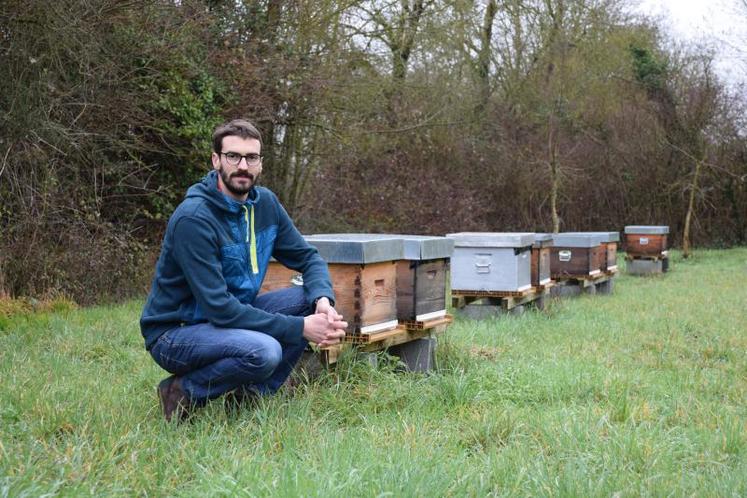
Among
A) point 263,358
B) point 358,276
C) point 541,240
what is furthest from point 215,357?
point 541,240

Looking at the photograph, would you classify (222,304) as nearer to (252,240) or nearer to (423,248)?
(252,240)

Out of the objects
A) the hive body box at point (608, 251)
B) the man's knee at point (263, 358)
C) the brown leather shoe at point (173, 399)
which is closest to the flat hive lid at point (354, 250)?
the man's knee at point (263, 358)

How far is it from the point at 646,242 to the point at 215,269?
11.6 m

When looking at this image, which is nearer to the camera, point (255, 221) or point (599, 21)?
point (255, 221)

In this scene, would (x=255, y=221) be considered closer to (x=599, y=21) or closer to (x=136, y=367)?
(x=136, y=367)

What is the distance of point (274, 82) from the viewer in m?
11.3

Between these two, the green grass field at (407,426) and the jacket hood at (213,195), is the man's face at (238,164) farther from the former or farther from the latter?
the green grass field at (407,426)

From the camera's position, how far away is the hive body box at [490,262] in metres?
7.84

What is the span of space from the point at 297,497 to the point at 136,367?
286 centimetres

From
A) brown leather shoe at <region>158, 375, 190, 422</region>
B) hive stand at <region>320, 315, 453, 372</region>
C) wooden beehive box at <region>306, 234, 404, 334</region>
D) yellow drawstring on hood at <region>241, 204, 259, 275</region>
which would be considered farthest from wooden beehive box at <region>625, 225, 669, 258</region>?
brown leather shoe at <region>158, 375, 190, 422</region>

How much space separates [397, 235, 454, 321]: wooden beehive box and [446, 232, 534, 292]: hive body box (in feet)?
7.44

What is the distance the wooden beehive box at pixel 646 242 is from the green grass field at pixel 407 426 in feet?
25.5

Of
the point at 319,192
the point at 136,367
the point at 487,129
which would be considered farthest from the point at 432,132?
the point at 136,367

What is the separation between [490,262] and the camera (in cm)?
791
